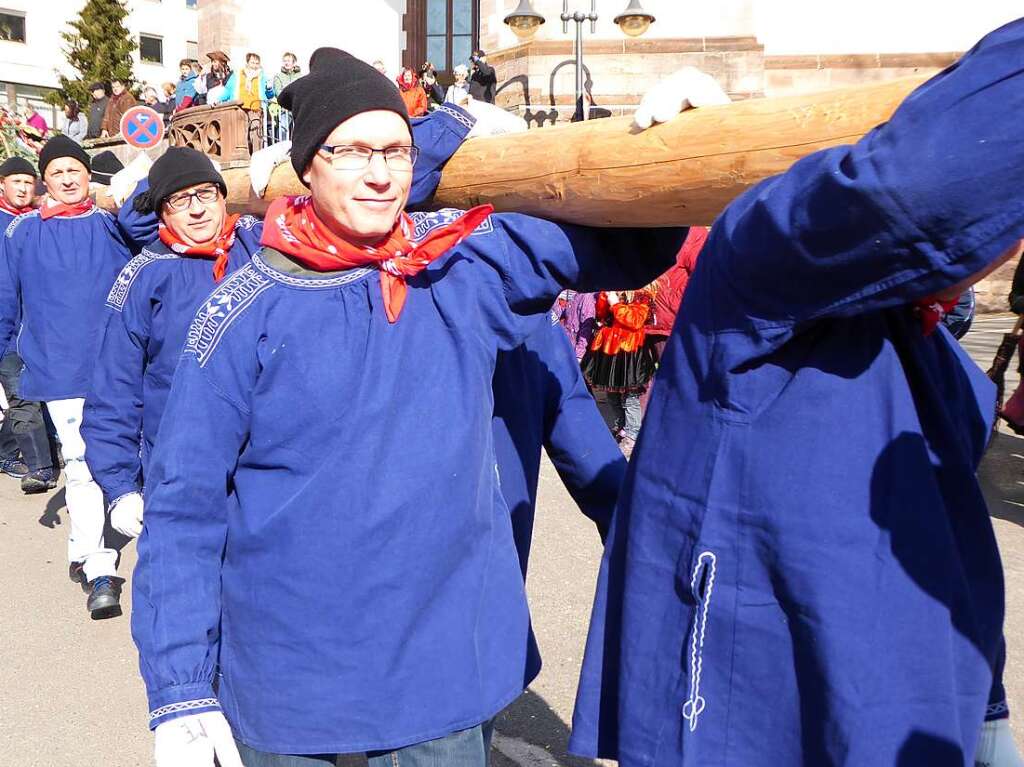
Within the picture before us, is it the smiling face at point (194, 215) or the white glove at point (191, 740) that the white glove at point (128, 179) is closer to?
the smiling face at point (194, 215)

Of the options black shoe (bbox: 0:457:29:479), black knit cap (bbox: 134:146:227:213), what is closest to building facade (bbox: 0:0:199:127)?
black shoe (bbox: 0:457:29:479)

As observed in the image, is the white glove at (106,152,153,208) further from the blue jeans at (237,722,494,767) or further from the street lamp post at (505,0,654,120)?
the street lamp post at (505,0,654,120)

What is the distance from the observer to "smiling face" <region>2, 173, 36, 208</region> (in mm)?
7526

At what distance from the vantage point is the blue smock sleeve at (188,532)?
1.94 metres

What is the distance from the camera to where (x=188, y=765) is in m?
1.93

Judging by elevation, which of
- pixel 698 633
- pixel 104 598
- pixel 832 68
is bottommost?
pixel 104 598

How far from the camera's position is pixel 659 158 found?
6.31ft

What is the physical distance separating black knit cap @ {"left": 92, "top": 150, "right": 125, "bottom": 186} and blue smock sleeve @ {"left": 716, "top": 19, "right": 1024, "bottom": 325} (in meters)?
6.05

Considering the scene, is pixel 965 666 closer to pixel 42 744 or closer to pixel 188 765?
pixel 188 765

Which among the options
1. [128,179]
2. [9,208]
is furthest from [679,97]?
[9,208]

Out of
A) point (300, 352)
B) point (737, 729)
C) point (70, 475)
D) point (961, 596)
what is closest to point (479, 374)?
point (300, 352)

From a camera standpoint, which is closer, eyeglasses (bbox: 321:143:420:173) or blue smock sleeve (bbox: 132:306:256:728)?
blue smock sleeve (bbox: 132:306:256:728)

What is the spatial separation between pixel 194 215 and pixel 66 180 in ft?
6.33

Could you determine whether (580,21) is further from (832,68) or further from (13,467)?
(13,467)
